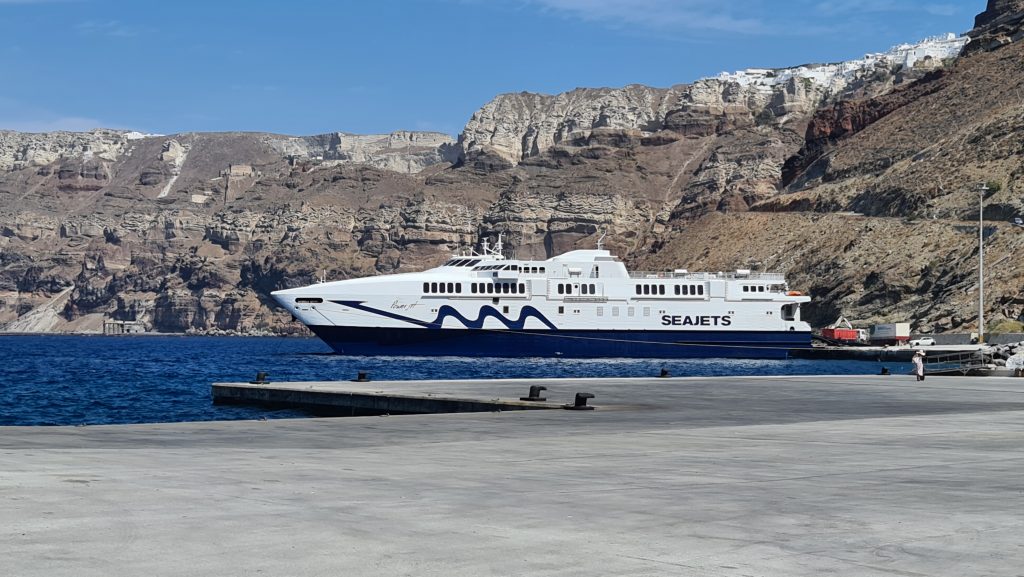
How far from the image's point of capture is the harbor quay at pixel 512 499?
8008mm

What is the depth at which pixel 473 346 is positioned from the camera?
85.0m

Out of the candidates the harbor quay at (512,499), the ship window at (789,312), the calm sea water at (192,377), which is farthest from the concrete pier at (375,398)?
the ship window at (789,312)

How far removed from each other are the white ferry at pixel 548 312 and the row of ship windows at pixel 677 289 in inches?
2.8

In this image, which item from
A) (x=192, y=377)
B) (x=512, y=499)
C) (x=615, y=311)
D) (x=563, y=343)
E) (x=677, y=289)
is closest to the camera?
(x=512, y=499)

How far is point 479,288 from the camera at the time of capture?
85.3 metres

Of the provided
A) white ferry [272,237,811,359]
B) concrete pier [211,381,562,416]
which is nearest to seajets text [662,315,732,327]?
white ferry [272,237,811,359]

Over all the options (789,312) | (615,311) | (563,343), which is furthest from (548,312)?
(789,312)

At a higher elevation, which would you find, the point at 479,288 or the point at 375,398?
the point at 479,288

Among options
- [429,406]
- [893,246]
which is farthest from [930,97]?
[429,406]

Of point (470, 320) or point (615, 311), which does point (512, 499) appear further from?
point (615, 311)

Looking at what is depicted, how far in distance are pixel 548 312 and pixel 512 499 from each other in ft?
247

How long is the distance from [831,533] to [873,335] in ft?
324

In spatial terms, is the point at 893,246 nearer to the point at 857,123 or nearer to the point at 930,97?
the point at 930,97

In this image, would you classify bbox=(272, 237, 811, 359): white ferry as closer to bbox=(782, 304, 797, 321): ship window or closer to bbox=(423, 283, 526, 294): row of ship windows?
bbox=(423, 283, 526, 294): row of ship windows
